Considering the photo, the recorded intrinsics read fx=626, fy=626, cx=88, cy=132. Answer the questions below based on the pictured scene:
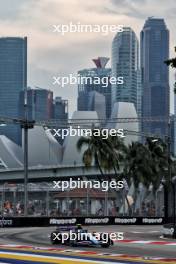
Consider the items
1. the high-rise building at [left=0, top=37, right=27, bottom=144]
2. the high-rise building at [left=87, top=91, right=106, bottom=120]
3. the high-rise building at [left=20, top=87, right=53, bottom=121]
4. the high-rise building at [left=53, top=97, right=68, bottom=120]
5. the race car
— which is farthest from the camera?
the high-rise building at [left=0, top=37, right=27, bottom=144]

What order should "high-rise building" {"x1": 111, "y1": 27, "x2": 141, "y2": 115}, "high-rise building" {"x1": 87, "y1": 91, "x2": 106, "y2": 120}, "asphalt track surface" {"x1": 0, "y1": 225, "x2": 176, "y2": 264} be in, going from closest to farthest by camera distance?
"asphalt track surface" {"x1": 0, "y1": 225, "x2": 176, "y2": 264}
"high-rise building" {"x1": 111, "y1": 27, "x2": 141, "y2": 115}
"high-rise building" {"x1": 87, "y1": 91, "x2": 106, "y2": 120}

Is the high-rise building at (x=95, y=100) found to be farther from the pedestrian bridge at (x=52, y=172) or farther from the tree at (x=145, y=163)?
the pedestrian bridge at (x=52, y=172)

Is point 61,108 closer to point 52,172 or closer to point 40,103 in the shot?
point 40,103

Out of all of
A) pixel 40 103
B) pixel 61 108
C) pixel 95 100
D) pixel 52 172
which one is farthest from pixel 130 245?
pixel 52 172

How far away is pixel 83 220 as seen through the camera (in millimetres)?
55906

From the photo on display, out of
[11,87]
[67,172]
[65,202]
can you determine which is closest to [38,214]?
[65,202]

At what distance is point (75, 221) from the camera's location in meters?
55.2

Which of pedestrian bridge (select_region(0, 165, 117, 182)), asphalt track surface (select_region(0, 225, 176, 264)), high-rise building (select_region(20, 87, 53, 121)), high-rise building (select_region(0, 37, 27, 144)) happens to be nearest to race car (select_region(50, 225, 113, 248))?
asphalt track surface (select_region(0, 225, 176, 264))

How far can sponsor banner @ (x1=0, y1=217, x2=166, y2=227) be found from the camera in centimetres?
5256

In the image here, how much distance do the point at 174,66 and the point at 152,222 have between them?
Answer: 1654 inches

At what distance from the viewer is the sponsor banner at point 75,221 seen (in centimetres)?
5256

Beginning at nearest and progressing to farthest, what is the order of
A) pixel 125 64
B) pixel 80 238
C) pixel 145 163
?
pixel 80 238, pixel 125 64, pixel 145 163

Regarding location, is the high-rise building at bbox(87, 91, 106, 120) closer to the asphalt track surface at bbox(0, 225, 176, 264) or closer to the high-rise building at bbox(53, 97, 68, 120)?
the high-rise building at bbox(53, 97, 68, 120)

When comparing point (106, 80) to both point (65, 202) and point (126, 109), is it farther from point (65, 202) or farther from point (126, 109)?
point (126, 109)
